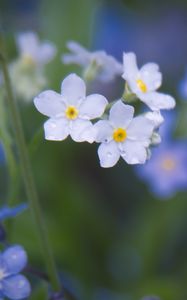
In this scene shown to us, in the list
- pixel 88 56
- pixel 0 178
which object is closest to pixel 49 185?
pixel 0 178

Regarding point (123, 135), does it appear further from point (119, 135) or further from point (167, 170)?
point (167, 170)

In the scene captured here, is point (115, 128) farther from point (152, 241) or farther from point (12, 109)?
point (152, 241)

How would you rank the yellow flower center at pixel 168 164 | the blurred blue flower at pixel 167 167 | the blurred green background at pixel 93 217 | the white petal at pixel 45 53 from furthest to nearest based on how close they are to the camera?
1. the yellow flower center at pixel 168 164
2. the blurred blue flower at pixel 167 167
3. the blurred green background at pixel 93 217
4. the white petal at pixel 45 53

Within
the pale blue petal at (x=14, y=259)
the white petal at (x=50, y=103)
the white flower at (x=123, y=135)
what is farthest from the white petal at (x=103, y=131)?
the pale blue petal at (x=14, y=259)

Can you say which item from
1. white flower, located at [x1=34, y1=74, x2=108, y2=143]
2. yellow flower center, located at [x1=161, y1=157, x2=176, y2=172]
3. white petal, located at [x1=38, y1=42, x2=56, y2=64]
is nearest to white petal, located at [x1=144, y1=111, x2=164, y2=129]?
white flower, located at [x1=34, y1=74, x2=108, y2=143]

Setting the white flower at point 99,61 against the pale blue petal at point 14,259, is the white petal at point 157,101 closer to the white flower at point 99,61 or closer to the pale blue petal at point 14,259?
the white flower at point 99,61

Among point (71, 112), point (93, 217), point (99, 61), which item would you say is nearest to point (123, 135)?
point (71, 112)
